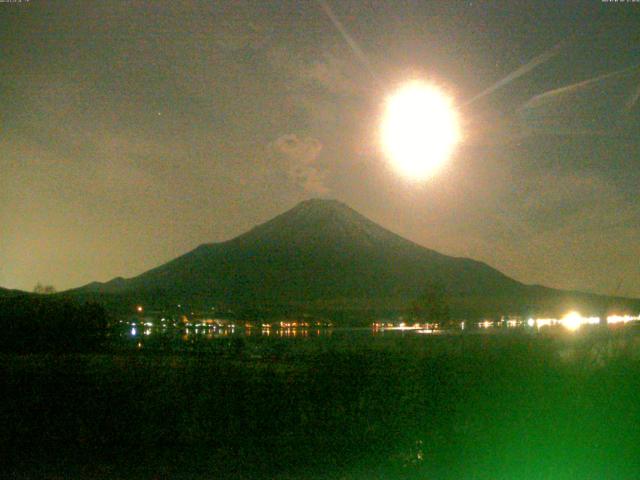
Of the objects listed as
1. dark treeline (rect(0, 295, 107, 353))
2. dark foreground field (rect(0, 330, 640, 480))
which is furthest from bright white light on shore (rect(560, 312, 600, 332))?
dark treeline (rect(0, 295, 107, 353))

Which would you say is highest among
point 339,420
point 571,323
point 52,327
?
point 52,327

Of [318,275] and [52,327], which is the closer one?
[52,327]

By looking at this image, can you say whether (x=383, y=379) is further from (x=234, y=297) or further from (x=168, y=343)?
(x=234, y=297)

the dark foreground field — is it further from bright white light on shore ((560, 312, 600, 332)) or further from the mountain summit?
the mountain summit

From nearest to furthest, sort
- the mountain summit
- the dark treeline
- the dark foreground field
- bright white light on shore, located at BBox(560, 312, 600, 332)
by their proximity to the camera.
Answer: the dark foreground field
the dark treeline
bright white light on shore, located at BBox(560, 312, 600, 332)
the mountain summit

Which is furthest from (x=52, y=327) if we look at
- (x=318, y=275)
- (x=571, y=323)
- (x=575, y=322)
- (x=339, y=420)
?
(x=318, y=275)

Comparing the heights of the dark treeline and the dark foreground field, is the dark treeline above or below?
above

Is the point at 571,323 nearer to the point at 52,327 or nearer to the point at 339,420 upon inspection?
the point at 52,327
